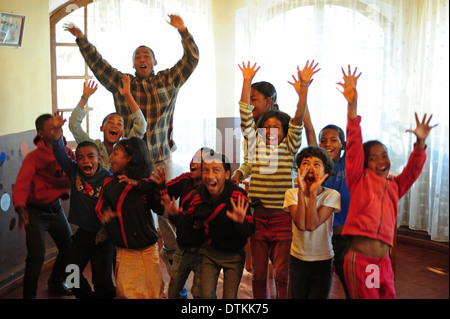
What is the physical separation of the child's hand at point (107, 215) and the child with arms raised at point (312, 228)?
846 mm

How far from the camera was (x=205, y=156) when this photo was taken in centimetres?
251

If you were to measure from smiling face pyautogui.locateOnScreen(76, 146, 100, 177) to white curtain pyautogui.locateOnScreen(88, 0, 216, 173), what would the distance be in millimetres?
1651

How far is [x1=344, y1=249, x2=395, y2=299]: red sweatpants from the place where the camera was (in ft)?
7.41

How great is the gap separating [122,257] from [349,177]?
118 centimetres

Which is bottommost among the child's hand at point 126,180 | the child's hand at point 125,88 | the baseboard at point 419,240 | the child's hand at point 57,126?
the baseboard at point 419,240

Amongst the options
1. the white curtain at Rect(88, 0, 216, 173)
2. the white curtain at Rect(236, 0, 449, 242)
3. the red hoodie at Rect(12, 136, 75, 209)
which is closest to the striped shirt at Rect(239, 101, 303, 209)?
the red hoodie at Rect(12, 136, 75, 209)

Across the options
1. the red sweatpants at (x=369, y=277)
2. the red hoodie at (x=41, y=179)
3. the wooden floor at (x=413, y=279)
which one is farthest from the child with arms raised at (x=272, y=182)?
the red hoodie at (x=41, y=179)

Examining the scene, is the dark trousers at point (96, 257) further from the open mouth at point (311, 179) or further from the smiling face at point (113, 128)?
the open mouth at point (311, 179)

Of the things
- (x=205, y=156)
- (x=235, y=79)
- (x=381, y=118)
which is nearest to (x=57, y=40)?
(x=235, y=79)

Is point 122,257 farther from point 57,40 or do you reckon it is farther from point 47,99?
point 57,40

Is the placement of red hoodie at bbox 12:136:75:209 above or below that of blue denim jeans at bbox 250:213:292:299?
above

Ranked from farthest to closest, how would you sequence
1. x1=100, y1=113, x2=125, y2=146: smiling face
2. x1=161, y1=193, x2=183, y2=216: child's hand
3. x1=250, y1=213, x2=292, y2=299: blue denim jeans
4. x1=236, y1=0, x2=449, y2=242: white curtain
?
x1=236, y1=0, x2=449, y2=242: white curtain < x1=100, y1=113, x2=125, y2=146: smiling face < x1=250, y1=213, x2=292, y2=299: blue denim jeans < x1=161, y1=193, x2=183, y2=216: child's hand

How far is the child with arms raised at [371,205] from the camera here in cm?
229

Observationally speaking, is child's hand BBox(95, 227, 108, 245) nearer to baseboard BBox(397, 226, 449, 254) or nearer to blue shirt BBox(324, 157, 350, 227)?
blue shirt BBox(324, 157, 350, 227)
